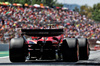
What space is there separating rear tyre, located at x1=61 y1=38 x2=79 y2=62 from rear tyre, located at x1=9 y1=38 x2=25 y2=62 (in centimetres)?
141

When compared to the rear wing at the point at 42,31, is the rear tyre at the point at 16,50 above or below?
below

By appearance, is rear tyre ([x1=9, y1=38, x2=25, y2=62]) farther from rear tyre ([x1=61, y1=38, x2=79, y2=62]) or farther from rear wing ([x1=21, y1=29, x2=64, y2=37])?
rear tyre ([x1=61, y1=38, x2=79, y2=62])

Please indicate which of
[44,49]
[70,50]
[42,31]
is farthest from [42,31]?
[70,50]

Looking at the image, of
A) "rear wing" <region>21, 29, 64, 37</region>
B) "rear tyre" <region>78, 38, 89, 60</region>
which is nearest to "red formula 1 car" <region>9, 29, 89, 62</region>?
"rear wing" <region>21, 29, 64, 37</region>

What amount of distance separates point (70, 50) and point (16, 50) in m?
1.80

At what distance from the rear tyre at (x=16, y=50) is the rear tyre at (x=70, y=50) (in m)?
Answer: 1.41

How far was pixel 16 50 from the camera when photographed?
8.80 metres

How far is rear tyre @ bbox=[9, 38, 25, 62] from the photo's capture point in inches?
346

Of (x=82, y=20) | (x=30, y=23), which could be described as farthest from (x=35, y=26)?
(x=82, y=20)

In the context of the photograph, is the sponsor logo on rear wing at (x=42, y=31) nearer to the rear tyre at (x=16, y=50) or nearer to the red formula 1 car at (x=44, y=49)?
the red formula 1 car at (x=44, y=49)

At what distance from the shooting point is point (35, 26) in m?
39.9

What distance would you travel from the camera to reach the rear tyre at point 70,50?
910cm

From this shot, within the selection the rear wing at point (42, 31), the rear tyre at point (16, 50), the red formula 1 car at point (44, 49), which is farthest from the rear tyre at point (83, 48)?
the rear tyre at point (16, 50)

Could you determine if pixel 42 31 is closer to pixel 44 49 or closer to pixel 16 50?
pixel 44 49
